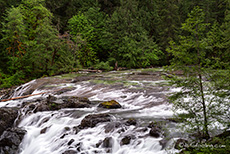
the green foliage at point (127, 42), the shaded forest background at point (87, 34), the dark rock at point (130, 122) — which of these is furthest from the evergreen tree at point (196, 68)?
the green foliage at point (127, 42)

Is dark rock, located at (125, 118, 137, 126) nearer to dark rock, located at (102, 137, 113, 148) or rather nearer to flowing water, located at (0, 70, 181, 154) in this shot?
flowing water, located at (0, 70, 181, 154)

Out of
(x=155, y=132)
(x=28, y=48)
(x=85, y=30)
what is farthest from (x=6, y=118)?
(x=85, y=30)

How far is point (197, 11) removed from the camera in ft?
13.2

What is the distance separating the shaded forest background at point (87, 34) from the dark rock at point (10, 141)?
1244 centimetres

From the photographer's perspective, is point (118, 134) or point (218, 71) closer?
point (218, 71)

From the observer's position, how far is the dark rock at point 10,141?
598 cm

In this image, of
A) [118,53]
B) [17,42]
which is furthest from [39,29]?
[118,53]

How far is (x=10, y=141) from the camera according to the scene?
Result: 6.09 metres

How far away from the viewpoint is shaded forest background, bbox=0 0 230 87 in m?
20.2

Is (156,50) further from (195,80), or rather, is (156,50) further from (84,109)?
(195,80)

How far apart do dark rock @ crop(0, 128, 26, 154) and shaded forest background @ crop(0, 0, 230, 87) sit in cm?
1244

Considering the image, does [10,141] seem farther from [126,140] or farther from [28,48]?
[28,48]

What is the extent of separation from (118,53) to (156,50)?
217 inches

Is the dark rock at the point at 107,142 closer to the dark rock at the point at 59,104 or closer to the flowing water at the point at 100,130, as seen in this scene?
the flowing water at the point at 100,130
